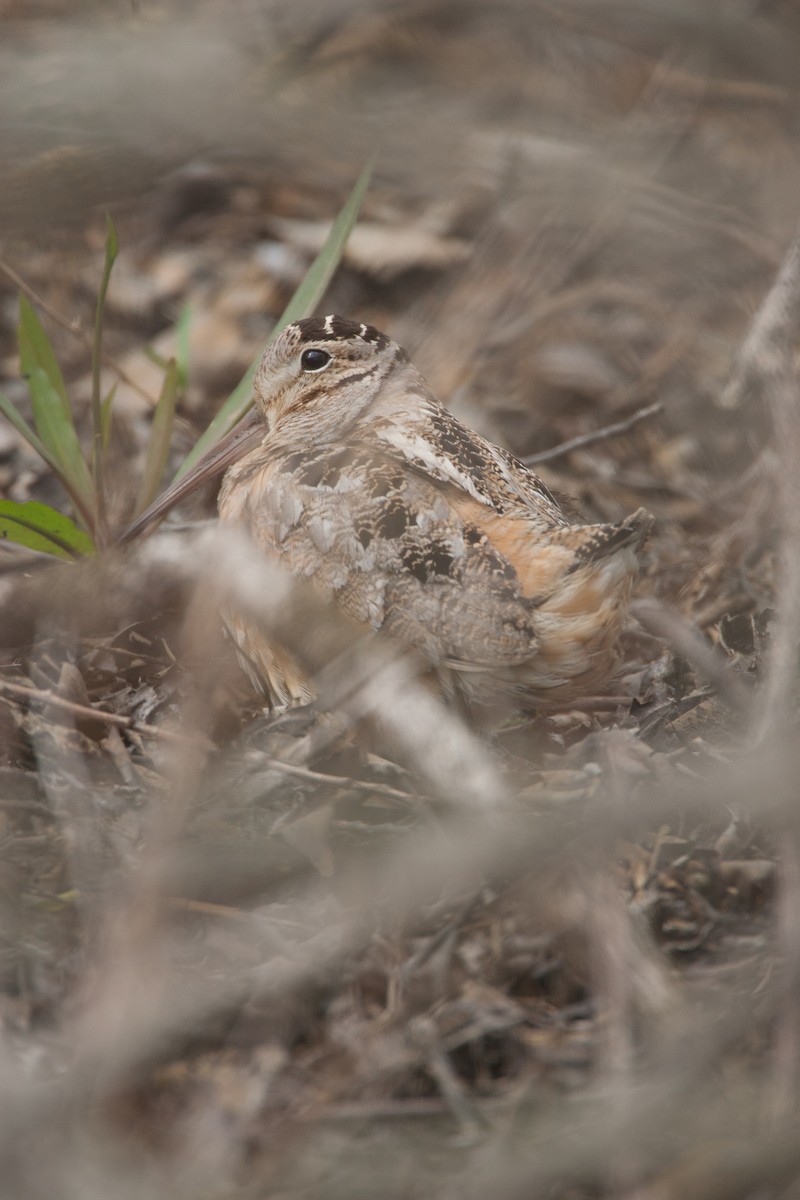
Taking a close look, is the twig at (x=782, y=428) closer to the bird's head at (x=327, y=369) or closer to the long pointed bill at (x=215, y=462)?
the bird's head at (x=327, y=369)

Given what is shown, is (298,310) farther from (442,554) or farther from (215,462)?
(442,554)

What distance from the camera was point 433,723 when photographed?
2045 millimetres

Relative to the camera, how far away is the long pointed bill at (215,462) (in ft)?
9.25

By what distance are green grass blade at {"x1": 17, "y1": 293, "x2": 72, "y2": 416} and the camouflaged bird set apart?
2.11 feet

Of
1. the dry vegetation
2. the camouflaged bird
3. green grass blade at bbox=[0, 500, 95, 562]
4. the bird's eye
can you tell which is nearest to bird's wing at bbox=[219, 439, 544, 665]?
the camouflaged bird

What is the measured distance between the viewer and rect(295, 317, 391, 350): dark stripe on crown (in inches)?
111

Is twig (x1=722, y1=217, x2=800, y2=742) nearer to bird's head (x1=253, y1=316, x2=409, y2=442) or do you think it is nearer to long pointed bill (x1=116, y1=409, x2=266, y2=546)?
bird's head (x1=253, y1=316, x2=409, y2=442)

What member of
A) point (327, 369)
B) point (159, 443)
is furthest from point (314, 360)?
point (159, 443)

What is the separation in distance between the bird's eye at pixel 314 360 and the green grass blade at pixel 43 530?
2.18 feet

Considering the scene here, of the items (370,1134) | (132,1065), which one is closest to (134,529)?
(370,1134)

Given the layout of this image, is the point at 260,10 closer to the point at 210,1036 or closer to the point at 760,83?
the point at 760,83

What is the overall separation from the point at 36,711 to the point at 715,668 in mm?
1754

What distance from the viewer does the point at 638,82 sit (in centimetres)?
261

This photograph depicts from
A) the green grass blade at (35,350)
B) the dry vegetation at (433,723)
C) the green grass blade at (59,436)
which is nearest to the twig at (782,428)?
the dry vegetation at (433,723)
